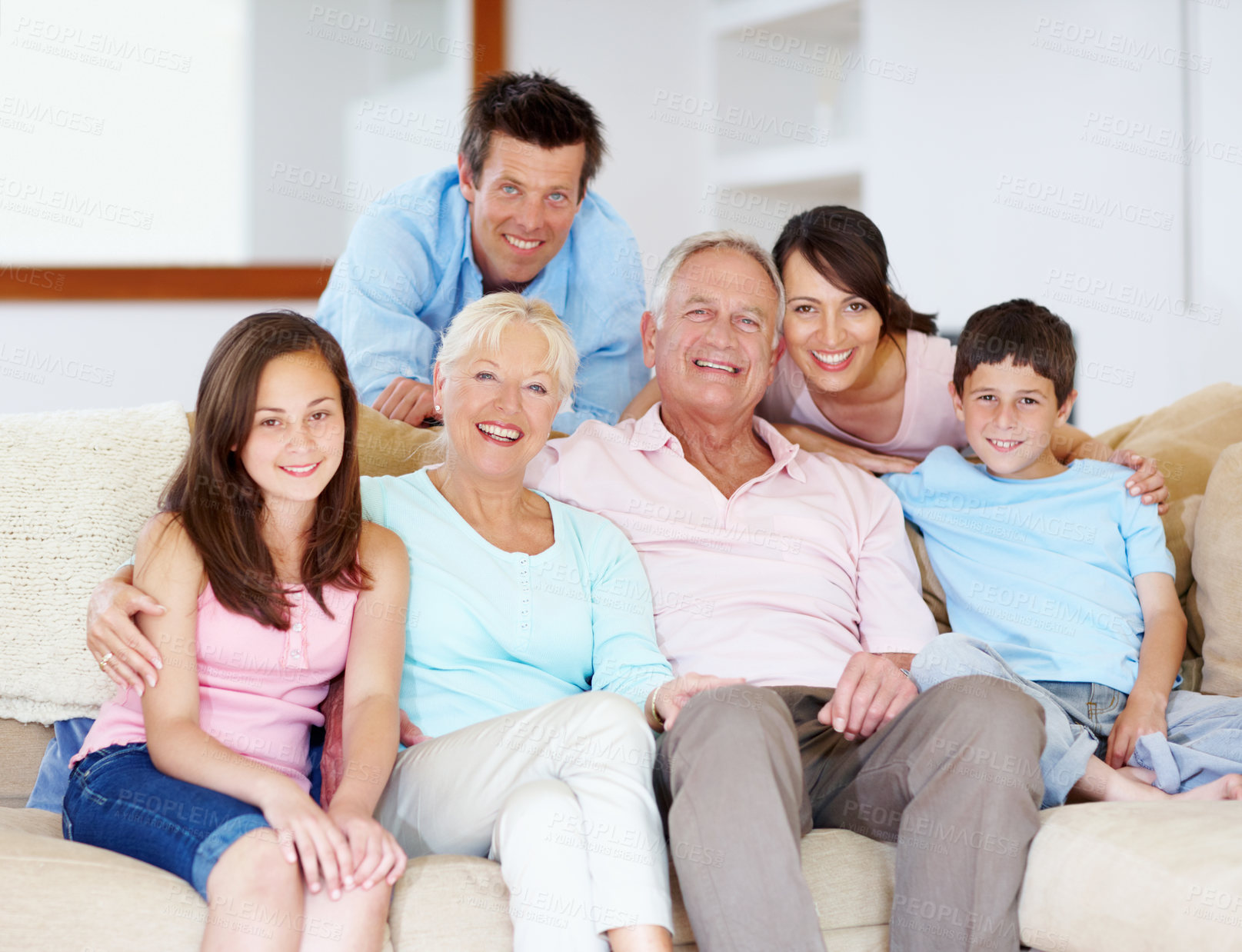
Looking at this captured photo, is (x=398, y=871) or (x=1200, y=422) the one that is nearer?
(x=398, y=871)

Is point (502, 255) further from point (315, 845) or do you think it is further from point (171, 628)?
point (315, 845)

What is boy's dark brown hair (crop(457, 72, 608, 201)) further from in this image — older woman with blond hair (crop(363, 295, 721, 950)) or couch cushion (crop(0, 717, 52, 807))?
couch cushion (crop(0, 717, 52, 807))

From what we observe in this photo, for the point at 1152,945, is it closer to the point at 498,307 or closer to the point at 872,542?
the point at 872,542

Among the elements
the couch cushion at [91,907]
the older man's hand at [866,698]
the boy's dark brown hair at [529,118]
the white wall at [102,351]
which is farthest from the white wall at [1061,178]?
the couch cushion at [91,907]

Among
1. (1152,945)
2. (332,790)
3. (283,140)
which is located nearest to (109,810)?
(332,790)

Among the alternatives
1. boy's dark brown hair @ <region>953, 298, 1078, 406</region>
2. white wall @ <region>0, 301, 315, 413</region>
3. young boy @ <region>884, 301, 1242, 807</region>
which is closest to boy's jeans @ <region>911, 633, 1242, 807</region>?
young boy @ <region>884, 301, 1242, 807</region>

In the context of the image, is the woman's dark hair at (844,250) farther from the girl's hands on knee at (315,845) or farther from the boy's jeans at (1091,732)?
the girl's hands on knee at (315,845)

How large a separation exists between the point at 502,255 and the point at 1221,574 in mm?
1477

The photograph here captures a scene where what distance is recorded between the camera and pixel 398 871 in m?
1.17

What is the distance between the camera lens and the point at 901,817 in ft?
4.43

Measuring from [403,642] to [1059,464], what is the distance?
1.21 m

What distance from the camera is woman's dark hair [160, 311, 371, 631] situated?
1.37 m

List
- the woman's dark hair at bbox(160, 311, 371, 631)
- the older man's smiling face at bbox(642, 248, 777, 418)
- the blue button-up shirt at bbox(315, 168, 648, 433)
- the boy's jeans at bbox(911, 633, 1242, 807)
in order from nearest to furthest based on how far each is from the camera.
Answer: the woman's dark hair at bbox(160, 311, 371, 631) < the boy's jeans at bbox(911, 633, 1242, 807) < the older man's smiling face at bbox(642, 248, 777, 418) < the blue button-up shirt at bbox(315, 168, 648, 433)

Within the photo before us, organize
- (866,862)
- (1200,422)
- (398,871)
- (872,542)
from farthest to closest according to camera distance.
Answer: (1200,422), (872,542), (866,862), (398,871)
